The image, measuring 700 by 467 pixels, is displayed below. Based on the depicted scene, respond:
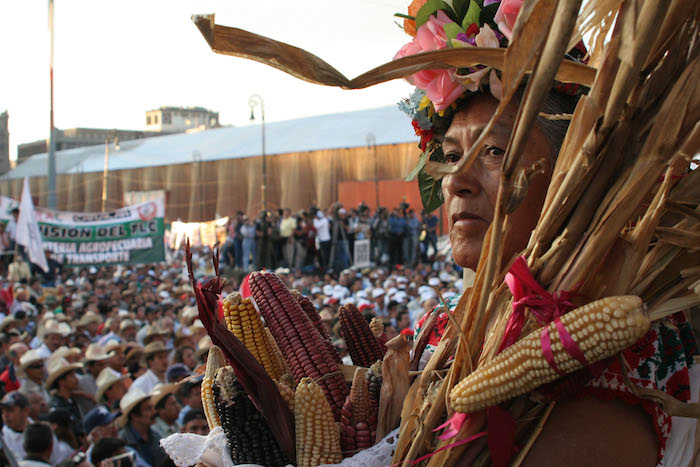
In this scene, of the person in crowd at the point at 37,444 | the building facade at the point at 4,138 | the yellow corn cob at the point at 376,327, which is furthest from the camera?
the building facade at the point at 4,138

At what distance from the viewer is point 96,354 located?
7980mm

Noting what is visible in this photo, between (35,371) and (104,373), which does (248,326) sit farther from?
(35,371)

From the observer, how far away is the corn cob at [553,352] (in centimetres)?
103

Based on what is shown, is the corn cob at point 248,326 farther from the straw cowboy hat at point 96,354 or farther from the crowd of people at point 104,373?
the straw cowboy hat at point 96,354

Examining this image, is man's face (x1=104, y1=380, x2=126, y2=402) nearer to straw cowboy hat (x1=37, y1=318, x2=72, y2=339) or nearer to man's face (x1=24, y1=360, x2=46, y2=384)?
man's face (x1=24, y1=360, x2=46, y2=384)

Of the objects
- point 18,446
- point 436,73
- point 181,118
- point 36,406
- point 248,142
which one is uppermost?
point 181,118

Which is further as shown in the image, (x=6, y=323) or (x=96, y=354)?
(x=6, y=323)

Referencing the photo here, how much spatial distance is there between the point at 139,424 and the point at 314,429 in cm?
507

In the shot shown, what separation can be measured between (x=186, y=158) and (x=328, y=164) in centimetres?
1220

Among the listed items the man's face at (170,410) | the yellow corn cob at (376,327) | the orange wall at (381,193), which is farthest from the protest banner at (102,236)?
the orange wall at (381,193)

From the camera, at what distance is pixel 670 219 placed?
1.20 m

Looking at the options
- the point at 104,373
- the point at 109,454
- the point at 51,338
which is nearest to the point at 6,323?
the point at 51,338

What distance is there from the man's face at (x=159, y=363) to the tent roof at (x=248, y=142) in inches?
850

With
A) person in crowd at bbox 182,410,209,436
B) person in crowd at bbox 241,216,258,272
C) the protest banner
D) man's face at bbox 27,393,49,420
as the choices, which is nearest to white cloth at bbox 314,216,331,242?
person in crowd at bbox 241,216,258,272
